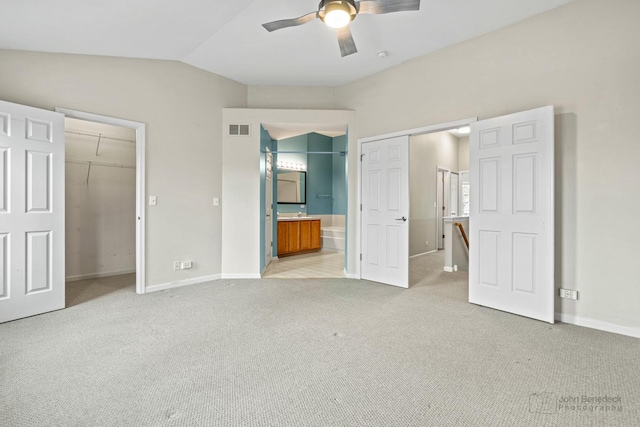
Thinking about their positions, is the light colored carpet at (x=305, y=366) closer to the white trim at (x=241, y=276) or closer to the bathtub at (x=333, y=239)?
the white trim at (x=241, y=276)

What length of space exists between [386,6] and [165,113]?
3.08 meters

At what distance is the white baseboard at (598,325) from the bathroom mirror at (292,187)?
5888 mm

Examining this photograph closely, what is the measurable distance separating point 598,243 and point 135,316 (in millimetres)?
4453

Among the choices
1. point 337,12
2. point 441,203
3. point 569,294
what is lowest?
point 569,294

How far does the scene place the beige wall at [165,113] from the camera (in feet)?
10.7

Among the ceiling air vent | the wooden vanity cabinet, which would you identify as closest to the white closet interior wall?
the ceiling air vent

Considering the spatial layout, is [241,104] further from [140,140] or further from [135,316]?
[135,316]

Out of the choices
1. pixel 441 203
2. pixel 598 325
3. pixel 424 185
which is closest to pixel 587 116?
pixel 598 325

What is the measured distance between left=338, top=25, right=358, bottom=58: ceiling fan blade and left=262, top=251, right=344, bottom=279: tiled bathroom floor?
124 inches

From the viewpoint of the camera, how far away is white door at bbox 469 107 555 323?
292 centimetres

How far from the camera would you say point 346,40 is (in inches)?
111

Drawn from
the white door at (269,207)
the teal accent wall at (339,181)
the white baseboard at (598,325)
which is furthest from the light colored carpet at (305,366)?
the teal accent wall at (339,181)

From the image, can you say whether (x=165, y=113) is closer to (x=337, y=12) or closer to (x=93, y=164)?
(x=93, y=164)

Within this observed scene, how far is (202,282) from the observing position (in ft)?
14.3
